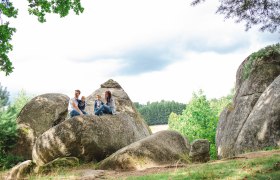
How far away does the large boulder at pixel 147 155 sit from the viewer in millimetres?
14383

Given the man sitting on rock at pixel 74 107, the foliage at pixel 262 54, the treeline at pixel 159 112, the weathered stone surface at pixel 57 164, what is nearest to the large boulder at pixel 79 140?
the weathered stone surface at pixel 57 164

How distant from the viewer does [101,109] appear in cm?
1923

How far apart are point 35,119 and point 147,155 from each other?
1220cm

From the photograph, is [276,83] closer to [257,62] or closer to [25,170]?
[257,62]

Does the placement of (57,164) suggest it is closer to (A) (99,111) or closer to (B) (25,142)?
(A) (99,111)

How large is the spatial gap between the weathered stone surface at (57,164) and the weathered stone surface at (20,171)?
361 millimetres

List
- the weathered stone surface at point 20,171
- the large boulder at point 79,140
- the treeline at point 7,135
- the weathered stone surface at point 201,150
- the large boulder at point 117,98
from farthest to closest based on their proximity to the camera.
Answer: the large boulder at point 117,98
the treeline at point 7,135
the large boulder at point 79,140
the weathered stone surface at point 201,150
the weathered stone surface at point 20,171

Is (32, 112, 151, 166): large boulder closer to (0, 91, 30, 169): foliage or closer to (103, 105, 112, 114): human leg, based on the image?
(103, 105, 112, 114): human leg

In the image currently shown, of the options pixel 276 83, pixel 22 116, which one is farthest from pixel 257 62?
pixel 22 116

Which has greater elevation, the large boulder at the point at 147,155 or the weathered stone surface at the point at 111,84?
the weathered stone surface at the point at 111,84

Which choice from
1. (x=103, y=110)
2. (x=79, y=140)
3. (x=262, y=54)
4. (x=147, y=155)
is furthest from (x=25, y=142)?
(x=262, y=54)

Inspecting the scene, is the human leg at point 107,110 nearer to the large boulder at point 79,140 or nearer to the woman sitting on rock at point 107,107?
the woman sitting on rock at point 107,107

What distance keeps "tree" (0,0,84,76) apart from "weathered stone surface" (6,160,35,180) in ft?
16.9

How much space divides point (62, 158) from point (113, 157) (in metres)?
2.68
